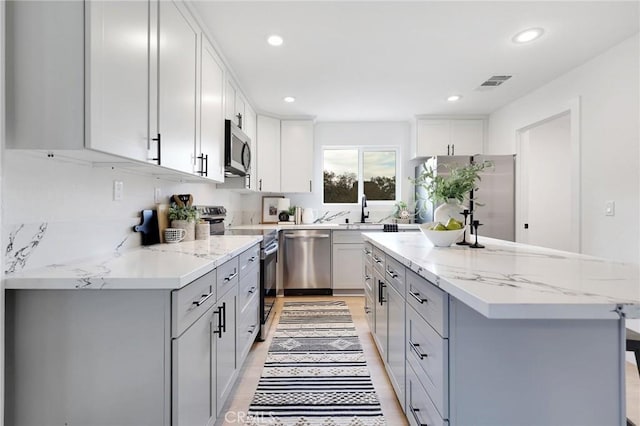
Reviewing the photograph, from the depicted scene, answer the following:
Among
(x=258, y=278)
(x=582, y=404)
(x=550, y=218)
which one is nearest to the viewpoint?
(x=582, y=404)

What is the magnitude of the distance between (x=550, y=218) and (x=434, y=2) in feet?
11.1

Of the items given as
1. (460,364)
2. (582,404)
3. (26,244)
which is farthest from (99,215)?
(582,404)

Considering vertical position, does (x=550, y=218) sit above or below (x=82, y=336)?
above

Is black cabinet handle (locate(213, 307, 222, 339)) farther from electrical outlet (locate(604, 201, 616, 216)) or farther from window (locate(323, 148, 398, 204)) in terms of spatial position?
window (locate(323, 148, 398, 204))

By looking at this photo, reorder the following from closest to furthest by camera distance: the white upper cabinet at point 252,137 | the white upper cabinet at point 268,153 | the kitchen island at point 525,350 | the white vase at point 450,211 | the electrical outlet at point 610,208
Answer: the kitchen island at point 525,350 → the white vase at point 450,211 → the electrical outlet at point 610,208 → the white upper cabinet at point 252,137 → the white upper cabinet at point 268,153

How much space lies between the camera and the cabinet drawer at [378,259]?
2.17 m

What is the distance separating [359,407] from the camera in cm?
180

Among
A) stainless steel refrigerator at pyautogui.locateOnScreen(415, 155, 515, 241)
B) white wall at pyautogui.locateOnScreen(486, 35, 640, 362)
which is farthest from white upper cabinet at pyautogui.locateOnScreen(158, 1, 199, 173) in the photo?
white wall at pyautogui.locateOnScreen(486, 35, 640, 362)

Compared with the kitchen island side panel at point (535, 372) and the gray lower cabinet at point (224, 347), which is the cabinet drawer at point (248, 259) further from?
the kitchen island side panel at point (535, 372)

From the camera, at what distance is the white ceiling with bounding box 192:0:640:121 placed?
6.64 ft

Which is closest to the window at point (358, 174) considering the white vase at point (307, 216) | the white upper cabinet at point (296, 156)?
the white vase at point (307, 216)

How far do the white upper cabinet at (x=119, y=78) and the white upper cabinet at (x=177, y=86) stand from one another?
0.16 m

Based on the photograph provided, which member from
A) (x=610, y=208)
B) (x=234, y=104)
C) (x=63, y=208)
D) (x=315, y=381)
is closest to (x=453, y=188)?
(x=315, y=381)

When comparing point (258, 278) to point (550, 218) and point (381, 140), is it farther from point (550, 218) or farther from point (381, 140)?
point (550, 218)
